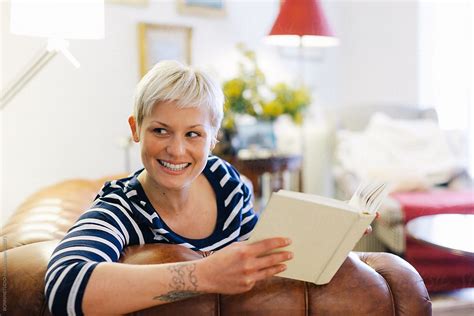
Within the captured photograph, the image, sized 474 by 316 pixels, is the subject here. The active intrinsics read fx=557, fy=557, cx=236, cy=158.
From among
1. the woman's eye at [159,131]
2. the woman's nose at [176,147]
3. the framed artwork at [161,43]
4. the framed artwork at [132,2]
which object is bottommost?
the woman's nose at [176,147]

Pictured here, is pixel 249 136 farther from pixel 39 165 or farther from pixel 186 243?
pixel 186 243

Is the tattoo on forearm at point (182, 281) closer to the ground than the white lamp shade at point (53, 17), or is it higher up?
closer to the ground

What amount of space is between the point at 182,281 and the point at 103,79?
2694 millimetres

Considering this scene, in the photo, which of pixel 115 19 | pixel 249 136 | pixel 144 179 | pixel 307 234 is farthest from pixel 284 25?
pixel 307 234

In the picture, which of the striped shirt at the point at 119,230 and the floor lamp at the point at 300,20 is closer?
the striped shirt at the point at 119,230

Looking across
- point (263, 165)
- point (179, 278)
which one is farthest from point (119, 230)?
point (263, 165)

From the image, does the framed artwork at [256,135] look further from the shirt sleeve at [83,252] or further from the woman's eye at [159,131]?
the shirt sleeve at [83,252]

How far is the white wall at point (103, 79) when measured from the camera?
10.1ft

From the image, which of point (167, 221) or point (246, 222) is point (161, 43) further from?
point (167, 221)


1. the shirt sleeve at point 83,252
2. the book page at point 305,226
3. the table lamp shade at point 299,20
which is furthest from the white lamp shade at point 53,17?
the table lamp shade at point 299,20

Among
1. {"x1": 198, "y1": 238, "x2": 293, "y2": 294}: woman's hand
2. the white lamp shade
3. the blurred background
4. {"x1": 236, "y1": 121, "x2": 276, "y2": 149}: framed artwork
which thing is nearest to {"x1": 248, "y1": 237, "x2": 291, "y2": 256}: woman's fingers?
{"x1": 198, "y1": 238, "x2": 293, "y2": 294}: woman's hand

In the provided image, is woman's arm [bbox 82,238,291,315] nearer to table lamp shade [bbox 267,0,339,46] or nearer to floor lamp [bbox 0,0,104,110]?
floor lamp [bbox 0,0,104,110]

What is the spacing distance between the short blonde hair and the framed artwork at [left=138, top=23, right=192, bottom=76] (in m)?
2.30

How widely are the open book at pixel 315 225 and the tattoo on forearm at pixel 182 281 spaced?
0.39 feet
